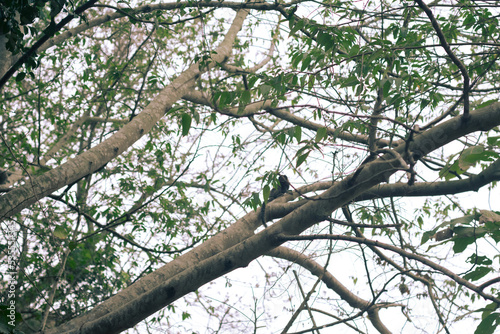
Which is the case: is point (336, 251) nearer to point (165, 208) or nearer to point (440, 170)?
point (440, 170)

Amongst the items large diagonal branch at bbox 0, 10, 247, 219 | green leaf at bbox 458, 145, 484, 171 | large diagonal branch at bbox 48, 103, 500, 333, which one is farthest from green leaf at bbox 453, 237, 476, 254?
large diagonal branch at bbox 0, 10, 247, 219

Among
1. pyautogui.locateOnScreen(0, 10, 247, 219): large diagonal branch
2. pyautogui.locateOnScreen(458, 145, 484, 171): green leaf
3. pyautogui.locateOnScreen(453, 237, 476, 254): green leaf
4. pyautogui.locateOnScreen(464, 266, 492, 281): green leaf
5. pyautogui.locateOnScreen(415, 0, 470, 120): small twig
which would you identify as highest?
pyautogui.locateOnScreen(0, 10, 247, 219): large diagonal branch

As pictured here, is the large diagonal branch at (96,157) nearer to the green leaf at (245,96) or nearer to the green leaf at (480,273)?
the green leaf at (245,96)

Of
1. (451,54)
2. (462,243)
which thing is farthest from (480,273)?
(451,54)

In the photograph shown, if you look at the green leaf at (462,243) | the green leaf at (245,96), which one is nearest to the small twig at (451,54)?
the green leaf at (462,243)

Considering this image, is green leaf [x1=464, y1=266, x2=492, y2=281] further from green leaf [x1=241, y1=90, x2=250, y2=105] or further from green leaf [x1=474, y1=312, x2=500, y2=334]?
green leaf [x1=241, y1=90, x2=250, y2=105]

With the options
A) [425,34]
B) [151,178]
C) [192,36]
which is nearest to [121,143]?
[151,178]

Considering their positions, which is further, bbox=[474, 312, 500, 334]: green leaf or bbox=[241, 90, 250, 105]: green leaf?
bbox=[241, 90, 250, 105]: green leaf

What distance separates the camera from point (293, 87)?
6.94ft

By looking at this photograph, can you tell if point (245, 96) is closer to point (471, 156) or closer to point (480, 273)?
point (471, 156)

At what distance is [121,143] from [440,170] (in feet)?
7.05

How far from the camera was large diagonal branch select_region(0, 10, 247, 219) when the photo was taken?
88.0 inches

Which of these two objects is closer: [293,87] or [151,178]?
[293,87]

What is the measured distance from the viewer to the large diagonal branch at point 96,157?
7.34 ft
